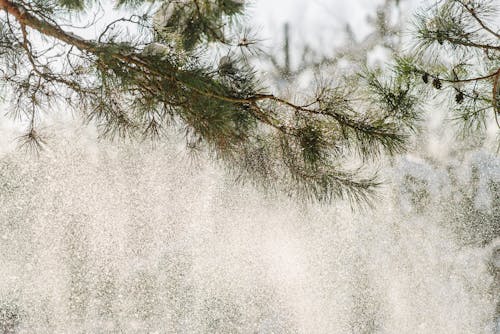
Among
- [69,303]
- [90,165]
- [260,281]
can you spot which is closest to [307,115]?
[260,281]

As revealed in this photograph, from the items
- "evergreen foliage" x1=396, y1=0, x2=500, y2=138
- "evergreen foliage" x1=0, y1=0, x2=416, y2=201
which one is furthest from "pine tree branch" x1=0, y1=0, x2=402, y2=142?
"evergreen foliage" x1=396, y1=0, x2=500, y2=138

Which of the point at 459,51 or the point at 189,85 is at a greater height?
the point at 459,51

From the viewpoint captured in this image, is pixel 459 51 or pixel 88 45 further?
pixel 459 51

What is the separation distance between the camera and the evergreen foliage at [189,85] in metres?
0.92

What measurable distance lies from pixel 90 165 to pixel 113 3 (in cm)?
98

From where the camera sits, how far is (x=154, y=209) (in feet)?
6.52

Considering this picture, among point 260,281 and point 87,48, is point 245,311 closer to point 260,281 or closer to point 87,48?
point 260,281

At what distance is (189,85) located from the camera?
2.94 ft

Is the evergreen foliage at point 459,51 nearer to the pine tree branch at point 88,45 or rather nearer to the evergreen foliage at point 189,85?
the evergreen foliage at point 189,85

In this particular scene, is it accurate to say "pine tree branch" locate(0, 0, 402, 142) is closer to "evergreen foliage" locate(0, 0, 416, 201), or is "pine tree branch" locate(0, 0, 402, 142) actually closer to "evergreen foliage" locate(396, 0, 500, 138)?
Result: "evergreen foliage" locate(0, 0, 416, 201)

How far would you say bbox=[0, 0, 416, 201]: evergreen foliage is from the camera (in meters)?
0.92

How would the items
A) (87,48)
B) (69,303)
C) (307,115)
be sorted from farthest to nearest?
(69,303) < (307,115) < (87,48)

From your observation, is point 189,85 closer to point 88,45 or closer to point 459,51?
point 88,45

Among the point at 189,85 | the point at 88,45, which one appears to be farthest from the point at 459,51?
the point at 88,45
